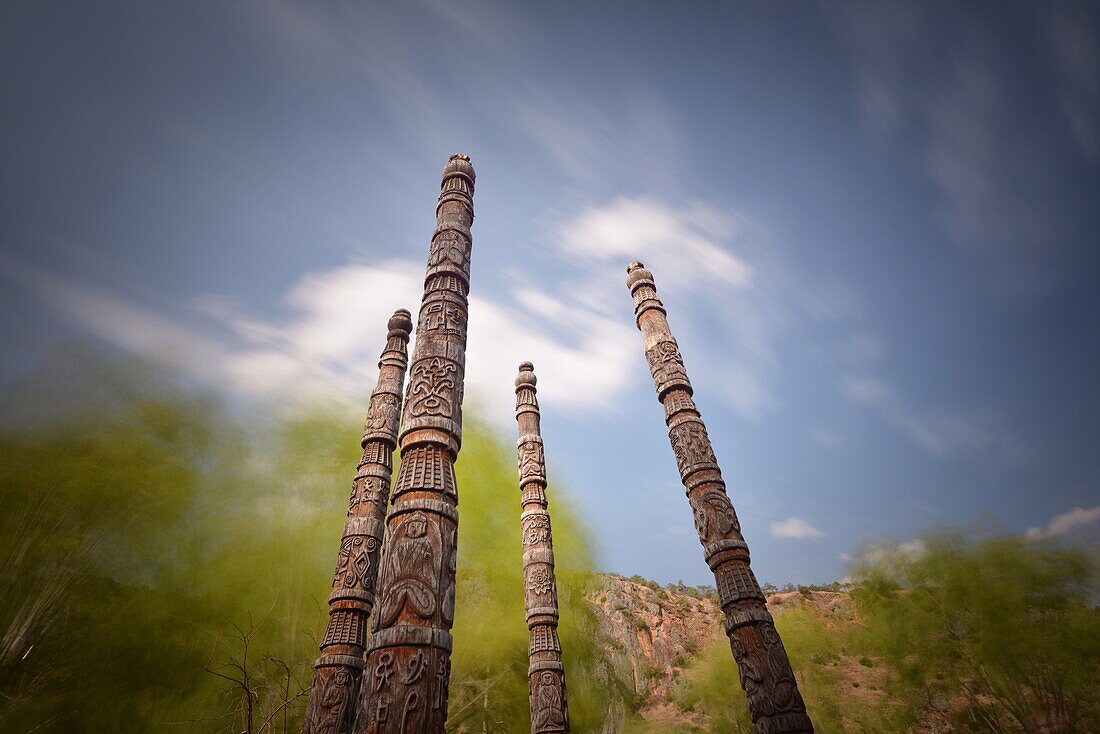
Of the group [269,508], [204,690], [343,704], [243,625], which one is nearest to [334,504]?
[269,508]

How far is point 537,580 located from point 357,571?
2.87 metres

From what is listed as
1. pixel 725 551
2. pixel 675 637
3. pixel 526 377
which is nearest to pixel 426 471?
pixel 725 551

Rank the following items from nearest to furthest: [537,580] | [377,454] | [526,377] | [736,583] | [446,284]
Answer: [446,284]
[736,583]
[377,454]
[537,580]
[526,377]

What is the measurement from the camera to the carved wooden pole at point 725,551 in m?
5.43

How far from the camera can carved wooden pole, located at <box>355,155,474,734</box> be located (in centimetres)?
352

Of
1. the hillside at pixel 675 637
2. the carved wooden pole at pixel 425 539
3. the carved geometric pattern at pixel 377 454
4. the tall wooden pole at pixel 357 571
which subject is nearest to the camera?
the carved wooden pole at pixel 425 539

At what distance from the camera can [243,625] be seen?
12.4 m

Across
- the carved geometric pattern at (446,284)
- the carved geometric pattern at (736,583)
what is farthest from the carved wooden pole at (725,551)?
the carved geometric pattern at (446,284)

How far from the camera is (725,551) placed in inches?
257

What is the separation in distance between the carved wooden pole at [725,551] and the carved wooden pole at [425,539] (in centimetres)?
324

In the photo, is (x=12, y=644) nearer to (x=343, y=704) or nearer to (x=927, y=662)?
(x=343, y=704)

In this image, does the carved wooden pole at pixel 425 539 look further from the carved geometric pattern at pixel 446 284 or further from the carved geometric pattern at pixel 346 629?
the carved geometric pattern at pixel 346 629

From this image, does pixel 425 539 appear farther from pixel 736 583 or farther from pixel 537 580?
pixel 537 580

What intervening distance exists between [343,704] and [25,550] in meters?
10.2
